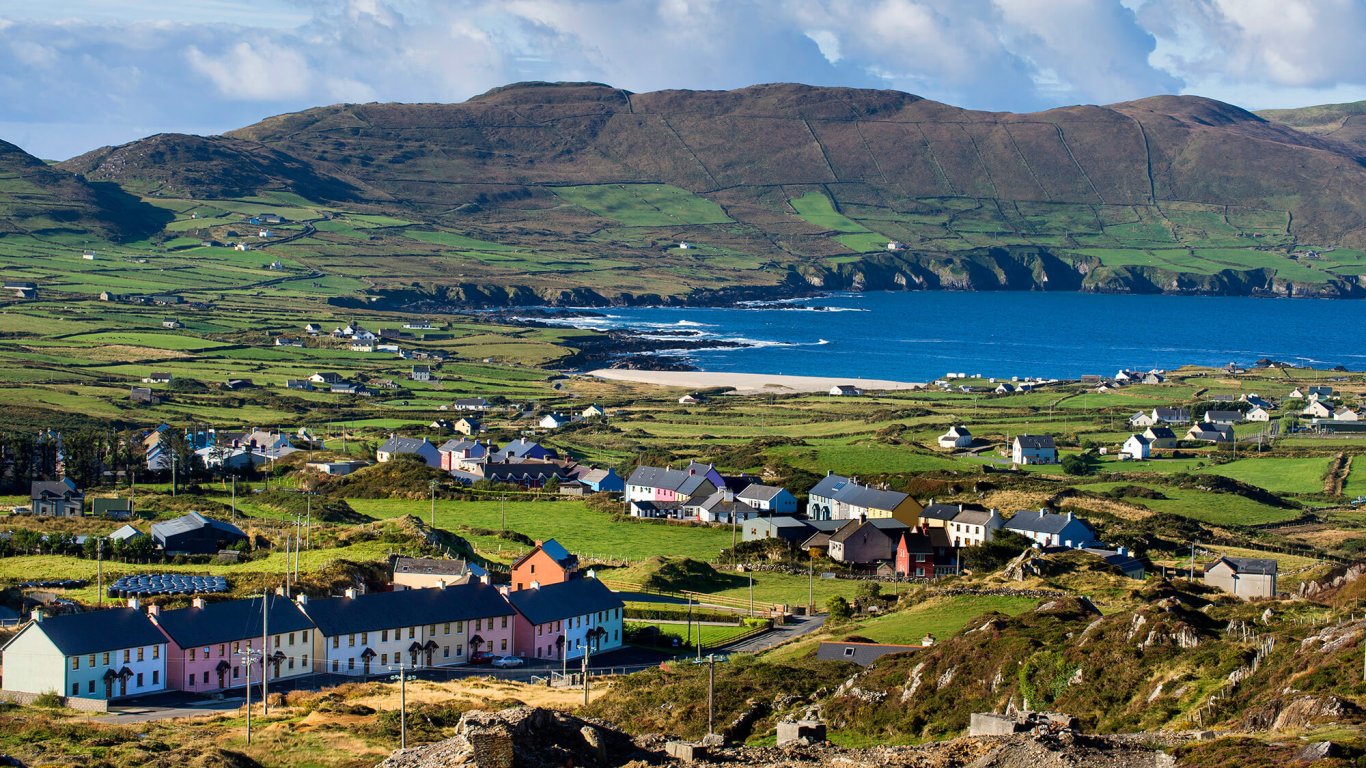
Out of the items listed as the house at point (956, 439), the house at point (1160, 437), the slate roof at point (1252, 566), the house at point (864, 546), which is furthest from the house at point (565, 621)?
the house at point (1160, 437)

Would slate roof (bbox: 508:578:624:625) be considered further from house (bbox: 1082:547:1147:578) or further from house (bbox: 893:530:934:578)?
house (bbox: 1082:547:1147:578)

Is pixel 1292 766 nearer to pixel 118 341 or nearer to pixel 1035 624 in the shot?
pixel 1035 624

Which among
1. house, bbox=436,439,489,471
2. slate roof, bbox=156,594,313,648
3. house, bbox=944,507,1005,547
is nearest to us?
slate roof, bbox=156,594,313,648

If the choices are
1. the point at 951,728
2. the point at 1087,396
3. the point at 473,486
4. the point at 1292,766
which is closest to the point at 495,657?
the point at 951,728

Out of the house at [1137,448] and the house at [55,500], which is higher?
the house at [1137,448]

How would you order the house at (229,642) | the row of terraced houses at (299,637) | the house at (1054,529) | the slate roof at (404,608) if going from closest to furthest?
the row of terraced houses at (299,637) → the house at (229,642) → the slate roof at (404,608) → the house at (1054,529)

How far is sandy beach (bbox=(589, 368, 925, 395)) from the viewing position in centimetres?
13850

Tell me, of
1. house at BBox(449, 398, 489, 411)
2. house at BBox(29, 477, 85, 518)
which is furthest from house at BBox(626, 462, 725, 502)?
house at BBox(449, 398, 489, 411)

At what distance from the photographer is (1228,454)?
98.2m

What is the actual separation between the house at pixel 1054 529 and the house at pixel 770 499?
42.1 feet

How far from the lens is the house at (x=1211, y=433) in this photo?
10444 centimetres

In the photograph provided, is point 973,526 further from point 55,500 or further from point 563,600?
point 55,500

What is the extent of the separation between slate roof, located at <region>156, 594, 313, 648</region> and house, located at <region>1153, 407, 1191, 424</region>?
7853 cm

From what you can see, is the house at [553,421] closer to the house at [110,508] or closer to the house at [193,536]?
the house at [110,508]
